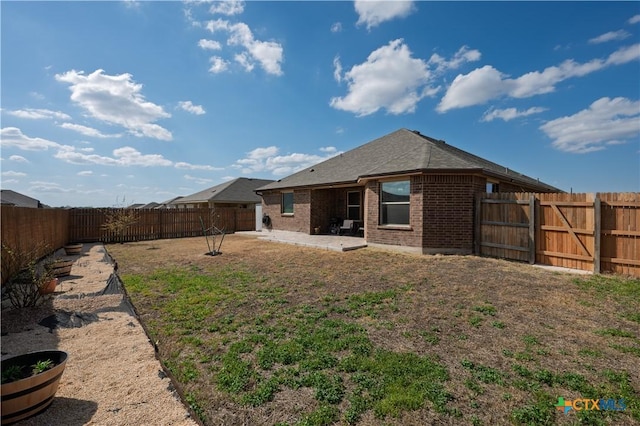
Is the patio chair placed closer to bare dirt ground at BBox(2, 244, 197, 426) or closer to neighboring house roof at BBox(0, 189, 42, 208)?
bare dirt ground at BBox(2, 244, 197, 426)

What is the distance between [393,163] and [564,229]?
5.78 metres

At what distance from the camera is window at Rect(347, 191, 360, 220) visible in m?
15.0

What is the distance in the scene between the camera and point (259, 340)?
12.8ft

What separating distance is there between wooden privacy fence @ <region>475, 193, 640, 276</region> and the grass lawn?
951mm

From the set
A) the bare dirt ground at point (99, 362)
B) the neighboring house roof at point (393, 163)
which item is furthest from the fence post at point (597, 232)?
the bare dirt ground at point (99, 362)

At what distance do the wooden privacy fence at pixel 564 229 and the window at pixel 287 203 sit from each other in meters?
10.1

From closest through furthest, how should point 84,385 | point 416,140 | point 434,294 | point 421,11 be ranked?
1. point 84,385
2. point 434,294
3. point 421,11
4. point 416,140

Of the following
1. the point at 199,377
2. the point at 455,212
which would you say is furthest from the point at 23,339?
the point at 455,212

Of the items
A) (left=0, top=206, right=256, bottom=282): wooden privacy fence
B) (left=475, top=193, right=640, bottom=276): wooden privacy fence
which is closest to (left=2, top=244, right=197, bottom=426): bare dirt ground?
(left=0, top=206, right=256, bottom=282): wooden privacy fence

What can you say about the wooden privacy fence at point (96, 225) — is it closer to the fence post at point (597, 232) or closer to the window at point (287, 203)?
the window at point (287, 203)

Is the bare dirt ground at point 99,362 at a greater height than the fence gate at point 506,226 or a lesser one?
lesser

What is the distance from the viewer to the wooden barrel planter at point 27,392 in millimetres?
2277

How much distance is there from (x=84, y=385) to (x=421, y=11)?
13.9 meters

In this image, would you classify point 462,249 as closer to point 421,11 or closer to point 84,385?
point 421,11
